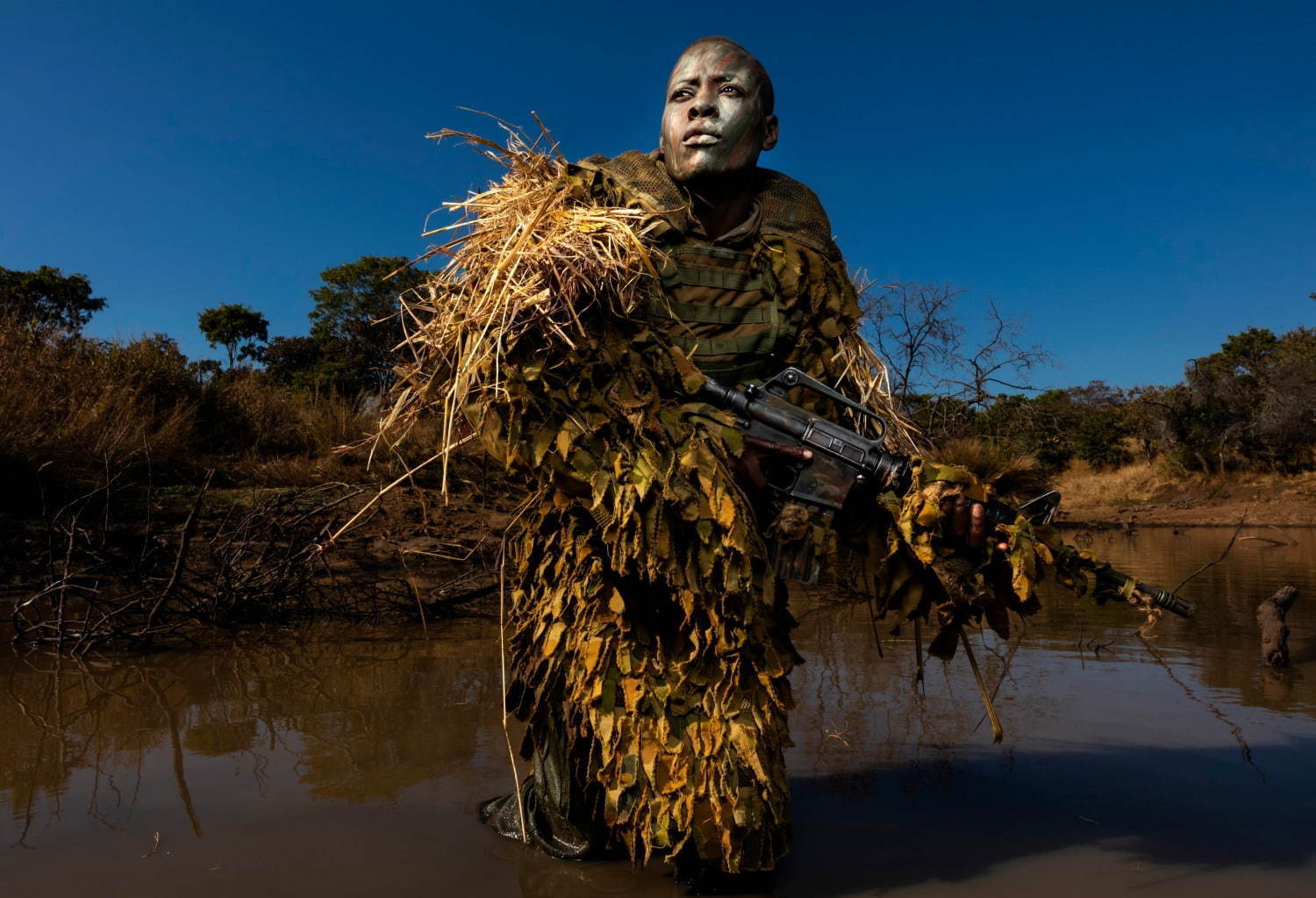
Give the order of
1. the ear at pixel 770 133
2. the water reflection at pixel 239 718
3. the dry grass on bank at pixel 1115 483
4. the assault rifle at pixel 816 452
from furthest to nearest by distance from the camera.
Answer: the dry grass on bank at pixel 1115 483 → the water reflection at pixel 239 718 → the ear at pixel 770 133 → the assault rifle at pixel 816 452

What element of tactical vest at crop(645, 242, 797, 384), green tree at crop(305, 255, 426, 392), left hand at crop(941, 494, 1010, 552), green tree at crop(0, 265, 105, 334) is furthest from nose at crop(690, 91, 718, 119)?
green tree at crop(0, 265, 105, 334)

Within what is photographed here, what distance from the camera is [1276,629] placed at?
484cm

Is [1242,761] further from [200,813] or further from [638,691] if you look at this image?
[200,813]

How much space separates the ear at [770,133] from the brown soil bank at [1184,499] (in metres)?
13.8

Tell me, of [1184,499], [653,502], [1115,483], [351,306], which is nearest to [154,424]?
[653,502]

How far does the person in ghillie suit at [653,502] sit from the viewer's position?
91.6 inches

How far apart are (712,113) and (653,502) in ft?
4.49

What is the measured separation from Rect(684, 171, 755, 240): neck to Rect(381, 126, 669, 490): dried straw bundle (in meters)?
0.32

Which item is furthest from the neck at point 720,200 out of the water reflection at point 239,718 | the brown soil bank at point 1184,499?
the brown soil bank at point 1184,499

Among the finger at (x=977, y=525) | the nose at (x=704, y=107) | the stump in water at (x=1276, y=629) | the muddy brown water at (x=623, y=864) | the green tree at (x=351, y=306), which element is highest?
the green tree at (x=351, y=306)

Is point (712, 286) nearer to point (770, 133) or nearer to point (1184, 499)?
point (770, 133)

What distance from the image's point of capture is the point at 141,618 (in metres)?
6.12

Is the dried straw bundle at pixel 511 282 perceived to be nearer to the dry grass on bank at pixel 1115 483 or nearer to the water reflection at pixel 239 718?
the water reflection at pixel 239 718

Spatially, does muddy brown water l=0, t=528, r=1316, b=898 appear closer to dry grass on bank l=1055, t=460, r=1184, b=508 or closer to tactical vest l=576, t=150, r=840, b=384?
tactical vest l=576, t=150, r=840, b=384
